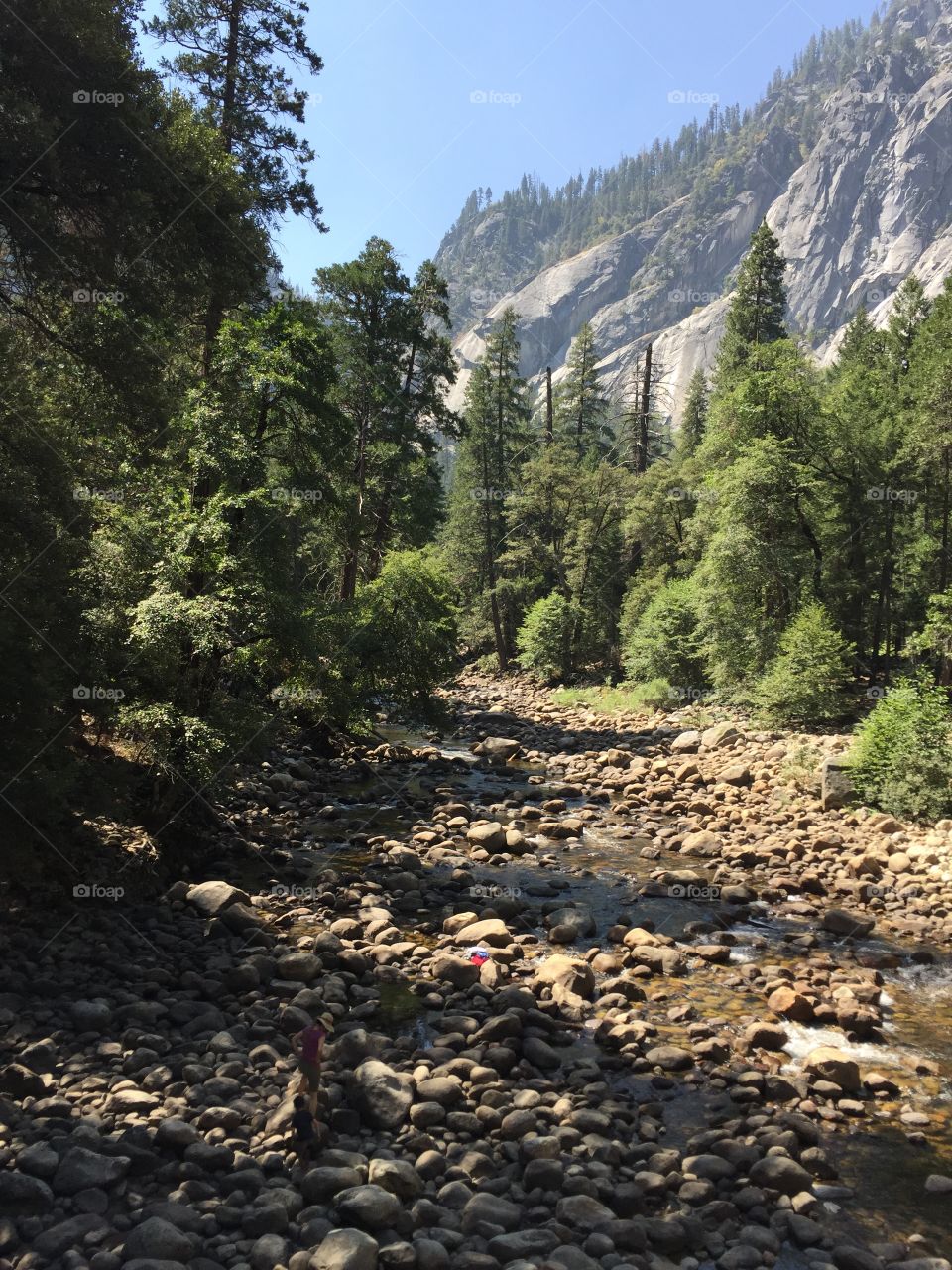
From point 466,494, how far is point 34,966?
129ft

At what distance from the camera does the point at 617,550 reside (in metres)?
39.5

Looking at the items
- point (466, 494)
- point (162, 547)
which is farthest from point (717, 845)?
point (466, 494)

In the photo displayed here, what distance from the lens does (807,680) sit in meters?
20.8

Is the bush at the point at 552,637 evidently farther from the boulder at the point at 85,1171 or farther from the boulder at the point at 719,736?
the boulder at the point at 85,1171

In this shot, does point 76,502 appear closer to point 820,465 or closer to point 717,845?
point 717,845
